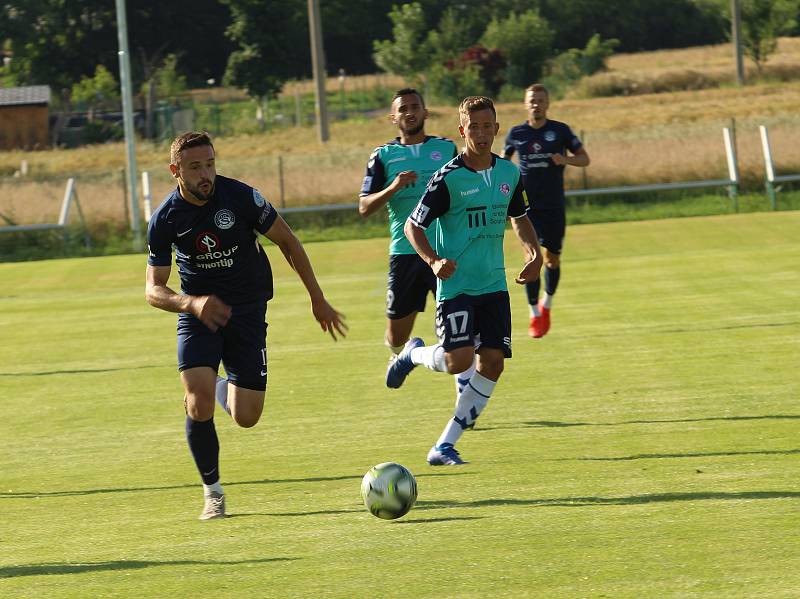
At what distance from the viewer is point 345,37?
9644cm

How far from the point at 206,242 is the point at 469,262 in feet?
5.95

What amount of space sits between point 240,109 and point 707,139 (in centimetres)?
4800

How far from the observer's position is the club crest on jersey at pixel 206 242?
7.62 metres

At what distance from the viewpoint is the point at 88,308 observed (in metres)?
20.5

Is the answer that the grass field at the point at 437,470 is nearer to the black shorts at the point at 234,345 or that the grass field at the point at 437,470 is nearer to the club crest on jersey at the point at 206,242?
the black shorts at the point at 234,345

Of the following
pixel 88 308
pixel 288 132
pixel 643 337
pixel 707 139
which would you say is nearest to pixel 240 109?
pixel 288 132

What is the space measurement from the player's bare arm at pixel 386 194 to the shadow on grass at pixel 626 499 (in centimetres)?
310

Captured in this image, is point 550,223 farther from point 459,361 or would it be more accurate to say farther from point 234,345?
point 234,345

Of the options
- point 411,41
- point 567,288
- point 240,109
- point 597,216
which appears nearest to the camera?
point 567,288

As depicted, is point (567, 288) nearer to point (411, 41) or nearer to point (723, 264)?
point (723, 264)

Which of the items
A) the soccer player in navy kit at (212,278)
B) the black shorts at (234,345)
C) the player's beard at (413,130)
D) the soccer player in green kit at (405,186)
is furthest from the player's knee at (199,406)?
the player's beard at (413,130)

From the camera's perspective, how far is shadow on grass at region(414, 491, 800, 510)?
23.1ft

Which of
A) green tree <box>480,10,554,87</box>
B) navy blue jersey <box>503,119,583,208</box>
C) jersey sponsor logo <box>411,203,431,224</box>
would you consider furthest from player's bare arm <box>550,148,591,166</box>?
green tree <box>480,10,554,87</box>

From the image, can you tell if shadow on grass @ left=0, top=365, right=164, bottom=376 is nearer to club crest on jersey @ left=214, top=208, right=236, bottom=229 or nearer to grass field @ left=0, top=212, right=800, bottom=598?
grass field @ left=0, top=212, right=800, bottom=598
